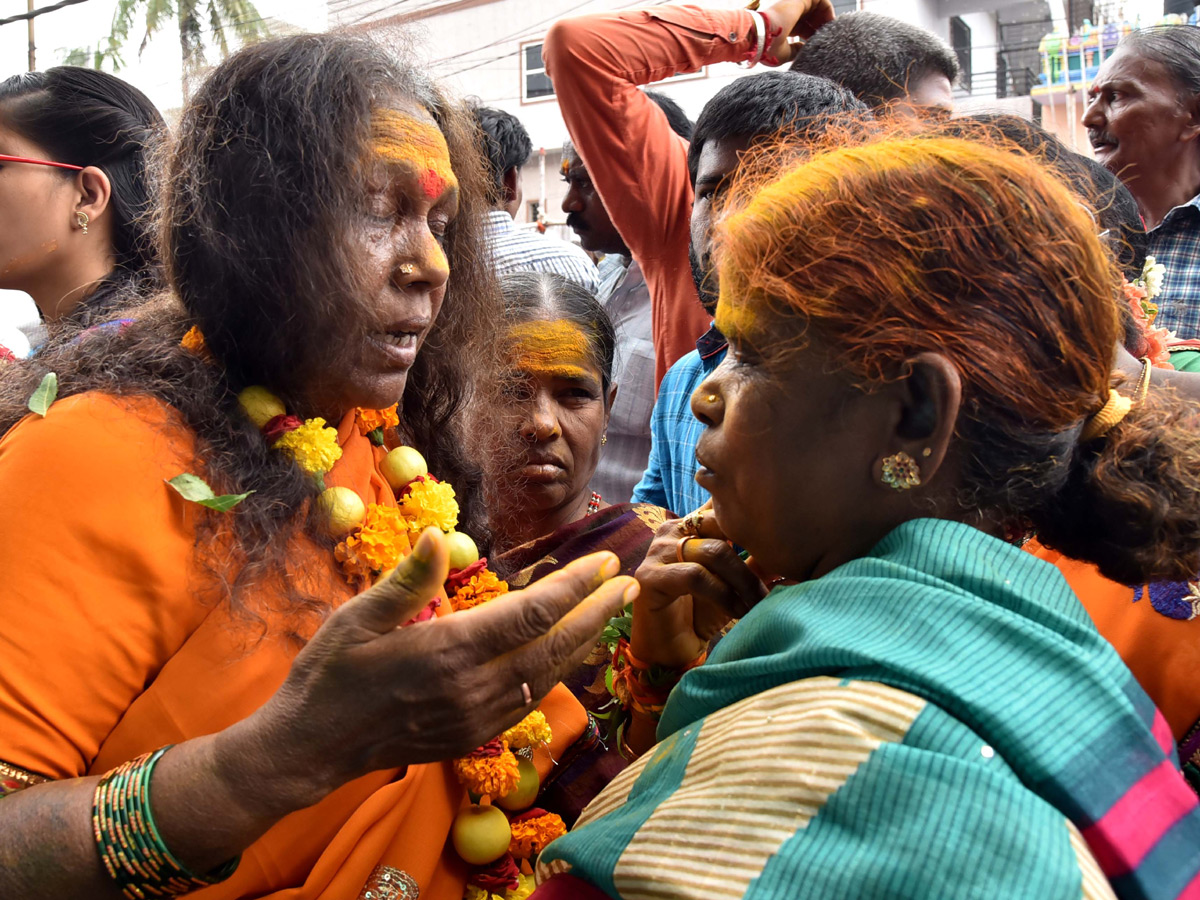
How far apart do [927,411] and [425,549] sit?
32.6 inches

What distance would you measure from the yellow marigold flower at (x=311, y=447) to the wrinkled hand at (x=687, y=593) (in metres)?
0.73

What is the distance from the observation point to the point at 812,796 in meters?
1.39

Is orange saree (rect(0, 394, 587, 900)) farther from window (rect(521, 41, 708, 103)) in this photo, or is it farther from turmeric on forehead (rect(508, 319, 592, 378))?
window (rect(521, 41, 708, 103))

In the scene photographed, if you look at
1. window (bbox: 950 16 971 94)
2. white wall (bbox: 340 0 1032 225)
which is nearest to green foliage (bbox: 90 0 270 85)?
white wall (bbox: 340 0 1032 225)

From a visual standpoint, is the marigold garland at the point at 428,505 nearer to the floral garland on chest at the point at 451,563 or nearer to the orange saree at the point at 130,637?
the floral garland on chest at the point at 451,563

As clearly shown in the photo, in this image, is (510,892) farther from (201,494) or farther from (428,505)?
(201,494)

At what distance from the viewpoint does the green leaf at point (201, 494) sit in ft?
6.18

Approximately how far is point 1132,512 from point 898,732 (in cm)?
67

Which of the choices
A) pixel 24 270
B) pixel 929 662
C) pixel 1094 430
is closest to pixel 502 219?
pixel 24 270

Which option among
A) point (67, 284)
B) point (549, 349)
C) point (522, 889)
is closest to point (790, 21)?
point (549, 349)

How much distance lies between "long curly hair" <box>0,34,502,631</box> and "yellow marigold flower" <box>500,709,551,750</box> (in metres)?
0.58

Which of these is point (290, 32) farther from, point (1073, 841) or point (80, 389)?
point (1073, 841)

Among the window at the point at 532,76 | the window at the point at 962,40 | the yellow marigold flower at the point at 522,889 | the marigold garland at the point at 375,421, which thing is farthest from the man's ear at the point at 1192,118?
the window at the point at 962,40

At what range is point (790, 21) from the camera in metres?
4.46
